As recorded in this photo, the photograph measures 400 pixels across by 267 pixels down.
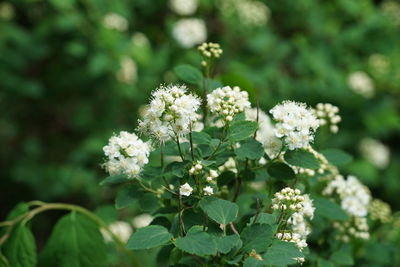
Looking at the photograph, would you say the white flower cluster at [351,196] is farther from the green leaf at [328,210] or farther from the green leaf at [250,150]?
the green leaf at [250,150]

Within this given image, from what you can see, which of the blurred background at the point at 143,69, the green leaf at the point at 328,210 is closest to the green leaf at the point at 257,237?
the green leaf at the point at 328,210

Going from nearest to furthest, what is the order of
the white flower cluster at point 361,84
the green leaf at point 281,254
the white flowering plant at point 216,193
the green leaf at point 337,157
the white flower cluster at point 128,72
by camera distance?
1. the green leaf at point 281,254
2. the white flowering plant at point 216,193
3. the green leaf at point 337,157
4. the white flower cluster at point 128,72
5. the white flower cluster at point 361,84

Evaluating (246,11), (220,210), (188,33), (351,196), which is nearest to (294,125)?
(220,210)

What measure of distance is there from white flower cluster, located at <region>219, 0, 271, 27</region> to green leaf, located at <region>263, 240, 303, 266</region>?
13.7 ft

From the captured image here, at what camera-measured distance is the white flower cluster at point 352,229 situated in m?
2.05

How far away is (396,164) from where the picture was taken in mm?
6133

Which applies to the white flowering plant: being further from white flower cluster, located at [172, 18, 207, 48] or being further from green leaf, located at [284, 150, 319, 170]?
white flower cluster, located at [172, 18, 207, 48]

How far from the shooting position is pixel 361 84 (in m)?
5.27

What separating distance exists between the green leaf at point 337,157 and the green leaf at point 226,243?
0.76 meters

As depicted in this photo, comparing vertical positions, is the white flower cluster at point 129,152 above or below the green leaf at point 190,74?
below

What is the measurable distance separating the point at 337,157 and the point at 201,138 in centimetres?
71

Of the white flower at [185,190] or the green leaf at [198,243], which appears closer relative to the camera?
the green leaf at [198,243]

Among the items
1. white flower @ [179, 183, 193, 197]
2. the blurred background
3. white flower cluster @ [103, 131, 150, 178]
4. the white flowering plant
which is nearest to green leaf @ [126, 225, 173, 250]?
the white flowering plant

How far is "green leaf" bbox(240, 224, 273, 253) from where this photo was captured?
1381mm
